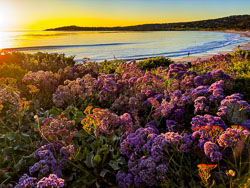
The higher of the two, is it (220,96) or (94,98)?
(220,96)

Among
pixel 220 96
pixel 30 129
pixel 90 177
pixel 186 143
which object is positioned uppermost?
pixel 220 96

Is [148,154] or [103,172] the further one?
[103,172]

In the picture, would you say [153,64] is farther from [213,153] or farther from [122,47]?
[122,47]

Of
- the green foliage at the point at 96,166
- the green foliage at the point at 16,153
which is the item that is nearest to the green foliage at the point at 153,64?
the green foliage at the point at 16,153

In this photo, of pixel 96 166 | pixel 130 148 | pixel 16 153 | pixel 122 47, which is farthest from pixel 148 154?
pixel 122 47

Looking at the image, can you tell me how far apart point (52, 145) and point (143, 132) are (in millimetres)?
1361

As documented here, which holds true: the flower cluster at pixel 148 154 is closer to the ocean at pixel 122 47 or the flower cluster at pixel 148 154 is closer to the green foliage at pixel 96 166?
the green foliage at pixel 96 166

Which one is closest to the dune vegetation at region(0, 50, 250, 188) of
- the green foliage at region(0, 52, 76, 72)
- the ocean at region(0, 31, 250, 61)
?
the green foliage at region(0, 52, 76, 72)

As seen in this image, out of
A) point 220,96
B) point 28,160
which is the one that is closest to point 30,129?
point 28,160

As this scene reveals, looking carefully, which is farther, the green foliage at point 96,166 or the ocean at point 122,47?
the ocean at point 122,47

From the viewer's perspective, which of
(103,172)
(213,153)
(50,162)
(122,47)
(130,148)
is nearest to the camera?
(213,153)

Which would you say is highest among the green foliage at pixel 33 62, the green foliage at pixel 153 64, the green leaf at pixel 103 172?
the green foliage at pixel 33 62

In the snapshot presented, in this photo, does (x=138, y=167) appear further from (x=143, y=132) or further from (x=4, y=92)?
(x=4, y=92)

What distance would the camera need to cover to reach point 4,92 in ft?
12.2
